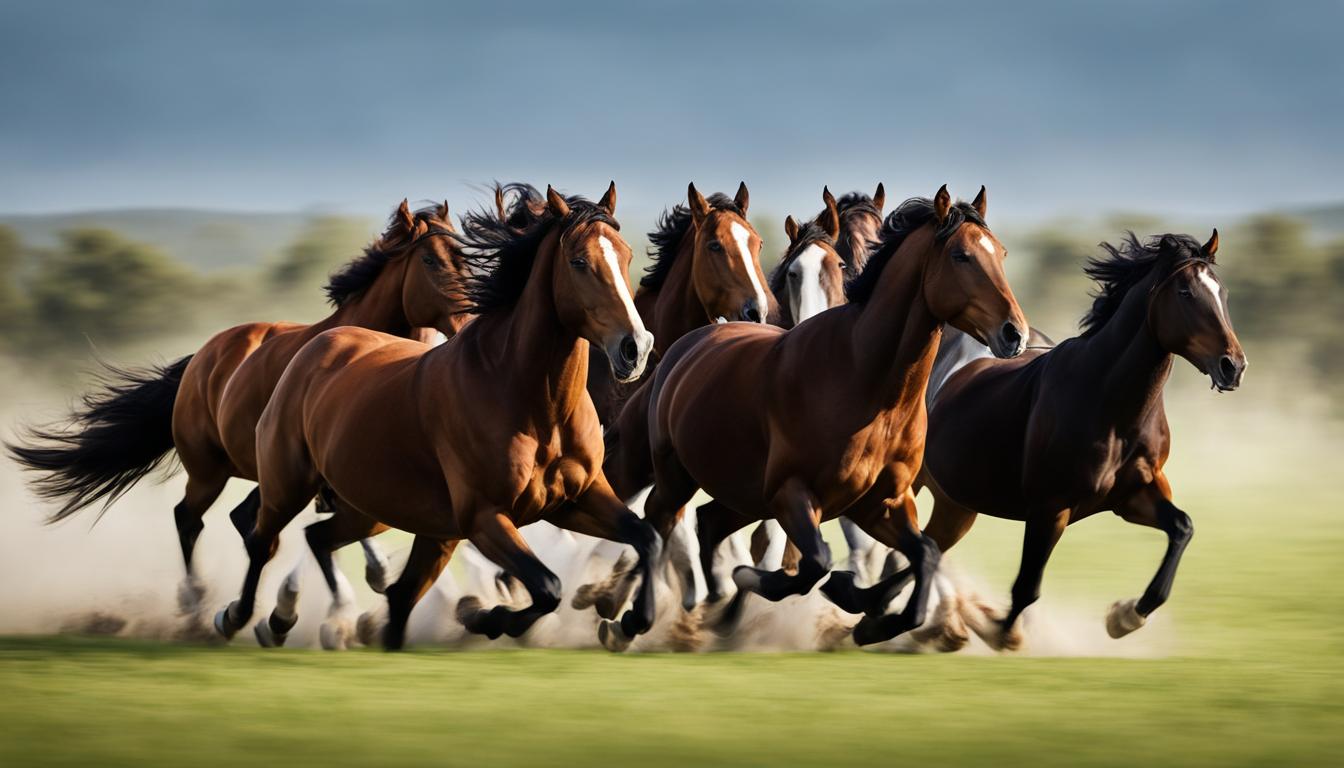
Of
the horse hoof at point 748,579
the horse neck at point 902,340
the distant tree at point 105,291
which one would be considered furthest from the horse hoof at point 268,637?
the distant tree at point 105,291

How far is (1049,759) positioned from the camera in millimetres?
4957

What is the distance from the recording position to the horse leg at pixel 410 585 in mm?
7176

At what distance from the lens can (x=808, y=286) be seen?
869 centimetres

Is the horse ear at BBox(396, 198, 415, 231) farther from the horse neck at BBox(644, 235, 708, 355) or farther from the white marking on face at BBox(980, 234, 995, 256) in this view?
the white marking on face at BBox(980, 234, 995, 256)

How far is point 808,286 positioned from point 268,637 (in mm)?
2899

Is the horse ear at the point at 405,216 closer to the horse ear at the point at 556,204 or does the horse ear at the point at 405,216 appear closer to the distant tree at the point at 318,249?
the horse ear at the point at 556,204

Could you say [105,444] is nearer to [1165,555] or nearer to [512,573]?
[512,573]

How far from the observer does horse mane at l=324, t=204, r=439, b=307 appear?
370 inches

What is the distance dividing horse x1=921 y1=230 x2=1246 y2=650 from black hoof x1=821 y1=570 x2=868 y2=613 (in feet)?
2.66

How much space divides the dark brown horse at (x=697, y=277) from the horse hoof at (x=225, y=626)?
2055 mm

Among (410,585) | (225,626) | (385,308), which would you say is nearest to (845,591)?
(410,585)

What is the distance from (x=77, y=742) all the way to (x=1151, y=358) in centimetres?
432

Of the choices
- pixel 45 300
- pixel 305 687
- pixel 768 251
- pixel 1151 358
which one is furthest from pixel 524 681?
pixel 768 251

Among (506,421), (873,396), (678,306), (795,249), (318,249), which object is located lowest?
(506,421)
